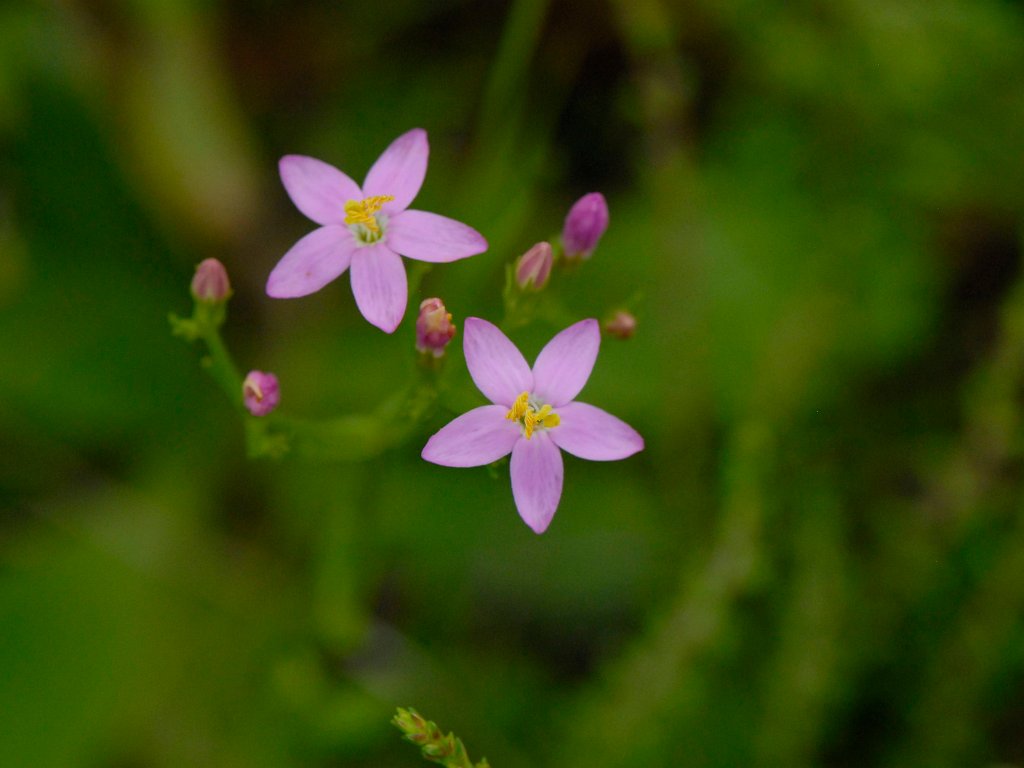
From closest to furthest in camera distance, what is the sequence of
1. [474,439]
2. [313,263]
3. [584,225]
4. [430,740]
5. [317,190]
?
[430,740] → [474,439] → [313,263] → [317,190] → [584,225]

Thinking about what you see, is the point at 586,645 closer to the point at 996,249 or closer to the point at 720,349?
the point at 720,349

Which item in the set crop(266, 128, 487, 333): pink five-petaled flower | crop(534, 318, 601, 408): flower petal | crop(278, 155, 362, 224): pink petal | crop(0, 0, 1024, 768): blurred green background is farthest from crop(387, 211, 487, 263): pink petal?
crop(0, 0, 1024, 768): blurred green background

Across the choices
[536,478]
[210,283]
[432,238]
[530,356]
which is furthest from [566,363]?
[530,356]

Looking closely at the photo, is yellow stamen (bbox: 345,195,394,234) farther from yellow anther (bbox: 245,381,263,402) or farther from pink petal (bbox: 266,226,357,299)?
yellow anther (bbox: 245,381,263,402)

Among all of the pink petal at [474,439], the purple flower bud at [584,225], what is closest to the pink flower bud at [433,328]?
the pink petal at [474,439]

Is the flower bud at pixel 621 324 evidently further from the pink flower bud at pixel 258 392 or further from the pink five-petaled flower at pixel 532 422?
the pink flower bud at pixel 258 392

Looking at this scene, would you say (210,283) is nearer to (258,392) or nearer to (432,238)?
(258,392)

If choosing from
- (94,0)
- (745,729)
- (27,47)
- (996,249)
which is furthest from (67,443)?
(996,249)
